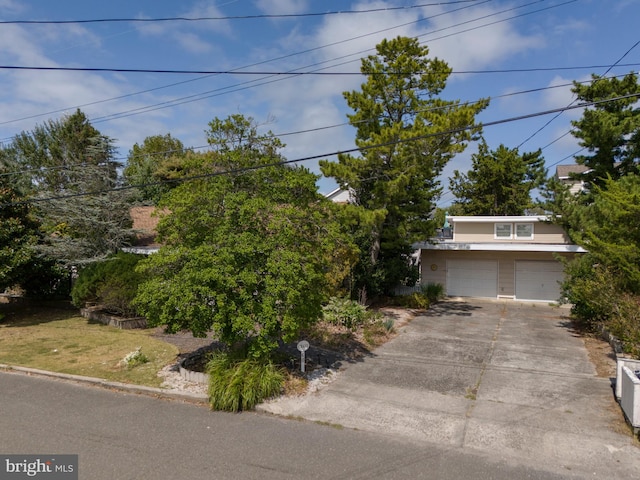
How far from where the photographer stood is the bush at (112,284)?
13.8 meters

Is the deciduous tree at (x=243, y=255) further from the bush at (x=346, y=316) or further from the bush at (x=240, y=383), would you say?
the bush at (x=346, y=316)

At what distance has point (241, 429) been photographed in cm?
637

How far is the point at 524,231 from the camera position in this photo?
20.7 metres

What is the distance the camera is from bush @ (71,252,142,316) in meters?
13.8

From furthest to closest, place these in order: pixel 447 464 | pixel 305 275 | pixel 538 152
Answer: pixel 538 152, pixel 305 275, pixel 447 464

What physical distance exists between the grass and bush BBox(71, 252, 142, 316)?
2.64ft

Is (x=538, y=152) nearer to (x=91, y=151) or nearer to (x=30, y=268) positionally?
(x=91, y=151)

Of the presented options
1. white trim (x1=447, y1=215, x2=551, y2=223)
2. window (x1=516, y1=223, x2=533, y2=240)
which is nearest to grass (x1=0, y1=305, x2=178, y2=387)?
white trim (x1=447, y1=215, x2=551, y2=223)

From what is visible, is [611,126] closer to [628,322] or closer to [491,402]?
[628,322]

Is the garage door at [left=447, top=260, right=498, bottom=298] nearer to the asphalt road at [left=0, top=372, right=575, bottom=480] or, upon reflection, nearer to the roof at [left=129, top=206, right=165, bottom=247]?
the roof at [left=129, top=206, right=165, bottom=247]

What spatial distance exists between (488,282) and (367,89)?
38.9ft

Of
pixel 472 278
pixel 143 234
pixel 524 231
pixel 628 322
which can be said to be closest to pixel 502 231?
pixel 524 231

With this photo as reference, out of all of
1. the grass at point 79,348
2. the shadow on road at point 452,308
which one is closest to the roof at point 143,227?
the grass at point 79,348

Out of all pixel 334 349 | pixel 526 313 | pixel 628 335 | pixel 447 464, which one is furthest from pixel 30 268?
pixel 526 313
